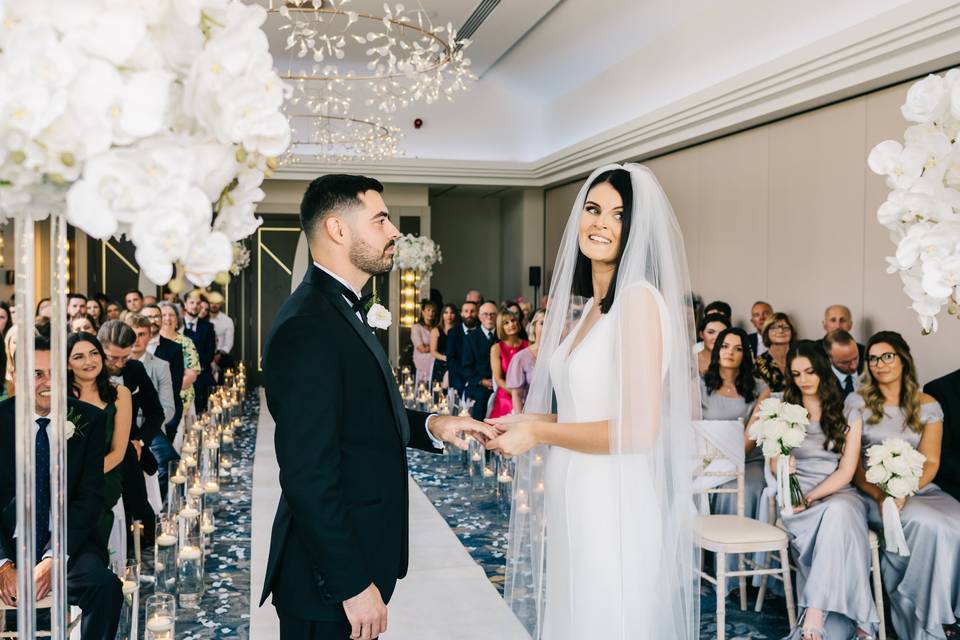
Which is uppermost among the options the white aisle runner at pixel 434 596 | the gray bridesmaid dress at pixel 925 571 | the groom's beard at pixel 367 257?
the groom's beard at pixel 367 257

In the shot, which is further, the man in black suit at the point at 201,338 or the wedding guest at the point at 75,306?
the man in black suit at the point at 201,338

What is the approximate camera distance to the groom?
206cm

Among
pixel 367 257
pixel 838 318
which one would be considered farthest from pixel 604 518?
pixel 838 318

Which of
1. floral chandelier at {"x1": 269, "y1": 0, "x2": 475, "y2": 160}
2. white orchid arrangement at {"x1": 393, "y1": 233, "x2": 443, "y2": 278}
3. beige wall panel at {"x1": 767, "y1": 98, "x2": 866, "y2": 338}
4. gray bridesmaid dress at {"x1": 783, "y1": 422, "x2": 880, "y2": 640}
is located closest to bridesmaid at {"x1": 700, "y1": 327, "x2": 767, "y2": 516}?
gray bridesmaid dress at {"x1": 783, "y1": 422, "x2": 880, "y2": 640}

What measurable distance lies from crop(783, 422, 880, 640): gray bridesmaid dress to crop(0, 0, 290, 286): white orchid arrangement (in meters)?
3.89

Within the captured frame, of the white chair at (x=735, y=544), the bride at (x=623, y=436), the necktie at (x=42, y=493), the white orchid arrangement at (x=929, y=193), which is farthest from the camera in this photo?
the white chair at (x=735, y=544)

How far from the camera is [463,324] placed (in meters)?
10.0

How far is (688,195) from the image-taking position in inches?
405

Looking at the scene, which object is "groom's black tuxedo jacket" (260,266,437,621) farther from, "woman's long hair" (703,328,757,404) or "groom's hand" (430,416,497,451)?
"woman's long hair" (703,328,757,404)

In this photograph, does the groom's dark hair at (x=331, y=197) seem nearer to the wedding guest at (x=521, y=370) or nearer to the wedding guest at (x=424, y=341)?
the wedding guest at (x=521, y=370)

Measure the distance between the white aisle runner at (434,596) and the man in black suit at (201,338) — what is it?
3.31m

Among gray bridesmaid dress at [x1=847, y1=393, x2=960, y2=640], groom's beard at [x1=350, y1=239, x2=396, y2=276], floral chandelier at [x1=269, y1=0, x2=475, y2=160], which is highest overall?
floral chandelier at [x1=269, y1=0, x2=475, y2=160]

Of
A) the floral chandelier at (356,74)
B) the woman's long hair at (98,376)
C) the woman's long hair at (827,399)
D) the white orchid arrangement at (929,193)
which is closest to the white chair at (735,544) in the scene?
the woman's long hair at (827,399)

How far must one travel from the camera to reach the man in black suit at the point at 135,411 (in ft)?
16.1
